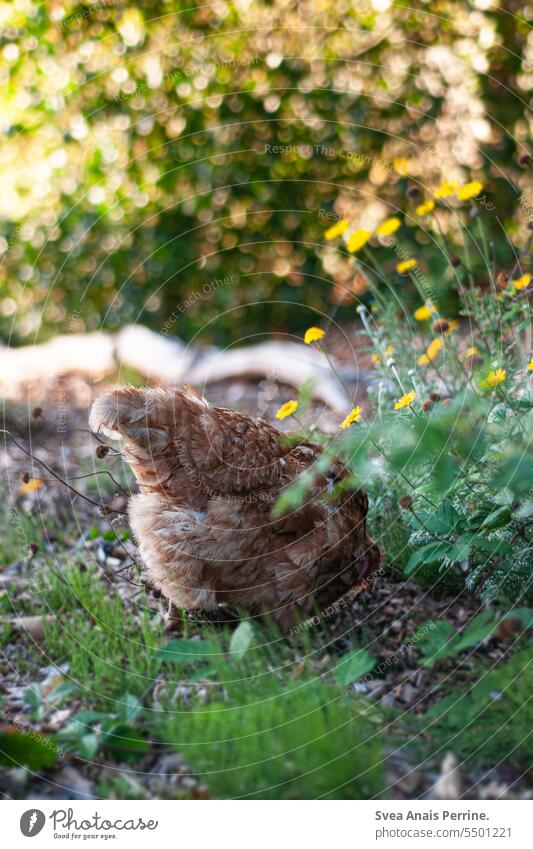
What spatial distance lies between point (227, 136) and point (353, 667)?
193 inches

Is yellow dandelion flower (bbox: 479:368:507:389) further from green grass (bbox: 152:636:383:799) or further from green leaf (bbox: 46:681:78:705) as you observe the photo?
green leaf (bbox: 46:681:78:705)

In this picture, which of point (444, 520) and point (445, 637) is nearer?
point (445, 637)

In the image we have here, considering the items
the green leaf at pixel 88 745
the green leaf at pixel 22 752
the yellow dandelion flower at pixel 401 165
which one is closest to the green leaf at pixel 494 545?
the green leaf at pixel 88 745

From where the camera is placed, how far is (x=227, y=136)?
6.02m

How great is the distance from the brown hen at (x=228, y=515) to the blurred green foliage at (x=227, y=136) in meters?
3.00

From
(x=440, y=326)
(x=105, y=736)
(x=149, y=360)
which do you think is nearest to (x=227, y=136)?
(x=149, y=360)

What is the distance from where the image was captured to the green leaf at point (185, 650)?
2432 mm

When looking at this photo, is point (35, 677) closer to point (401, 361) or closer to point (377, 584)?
point (377, 584)

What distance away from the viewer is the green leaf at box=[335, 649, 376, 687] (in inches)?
85.7

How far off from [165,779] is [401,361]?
7.13 feet

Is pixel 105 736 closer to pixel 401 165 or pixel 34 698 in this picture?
pixel 34 698

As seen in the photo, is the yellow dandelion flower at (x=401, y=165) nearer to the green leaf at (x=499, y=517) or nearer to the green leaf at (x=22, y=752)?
the green leaf at (x=499, y=517)
